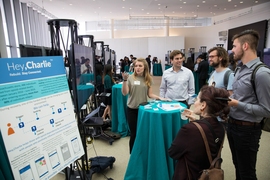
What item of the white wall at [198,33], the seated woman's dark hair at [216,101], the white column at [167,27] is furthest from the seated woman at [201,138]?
the white column at [167,27]

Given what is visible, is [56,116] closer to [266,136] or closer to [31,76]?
[31,76]

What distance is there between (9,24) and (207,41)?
13274 millimetres

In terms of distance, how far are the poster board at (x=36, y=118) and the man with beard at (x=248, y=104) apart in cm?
134

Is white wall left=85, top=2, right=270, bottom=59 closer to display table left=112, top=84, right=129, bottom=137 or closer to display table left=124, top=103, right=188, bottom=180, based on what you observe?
display table left=112, top=84, right=129, bottom=137

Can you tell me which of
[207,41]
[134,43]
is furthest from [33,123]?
[207,41]

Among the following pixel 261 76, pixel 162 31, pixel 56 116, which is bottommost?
pixel 56 116

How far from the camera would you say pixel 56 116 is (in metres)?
1.29

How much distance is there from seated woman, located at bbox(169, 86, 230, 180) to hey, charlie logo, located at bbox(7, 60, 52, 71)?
3.46 feet

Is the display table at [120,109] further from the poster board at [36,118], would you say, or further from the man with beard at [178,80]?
the poster board at [36,118]

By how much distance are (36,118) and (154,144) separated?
121cm

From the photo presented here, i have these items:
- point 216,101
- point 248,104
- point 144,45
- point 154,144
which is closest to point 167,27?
point 144,45

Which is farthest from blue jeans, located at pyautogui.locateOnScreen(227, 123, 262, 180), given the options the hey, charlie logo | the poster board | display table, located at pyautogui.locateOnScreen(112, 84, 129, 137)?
display table, located at pyautogui.locateOnScreen(112, 84, 129, 137)

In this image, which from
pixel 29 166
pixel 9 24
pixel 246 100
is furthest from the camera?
pixel 9 24

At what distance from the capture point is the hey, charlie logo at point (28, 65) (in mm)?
1047
